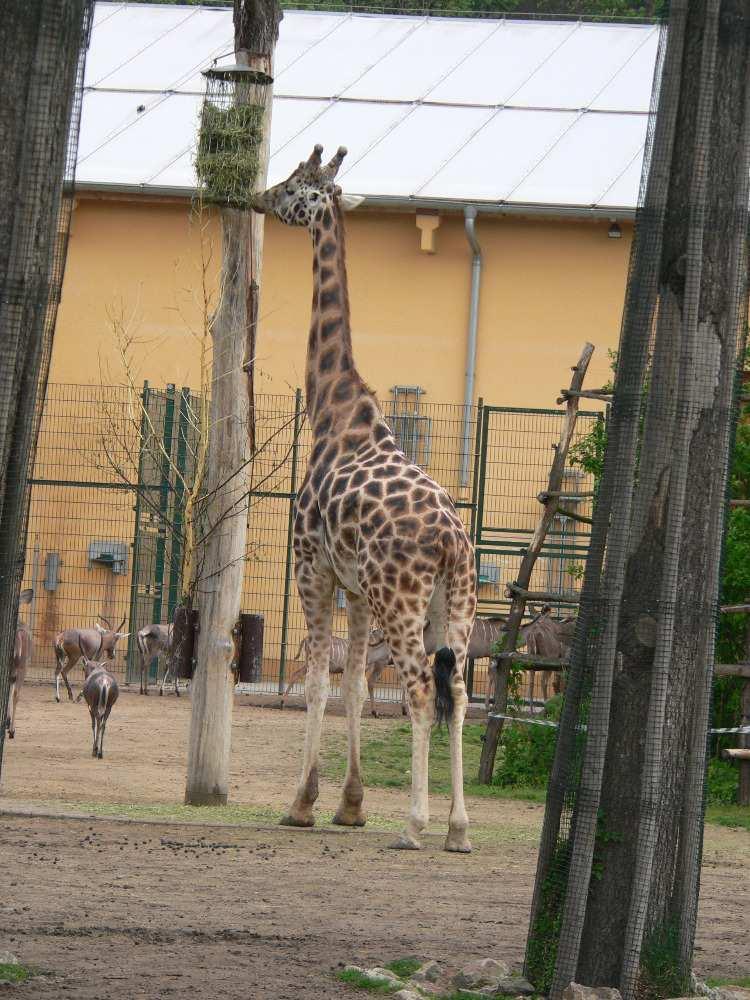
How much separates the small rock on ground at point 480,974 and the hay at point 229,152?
5.79 meters

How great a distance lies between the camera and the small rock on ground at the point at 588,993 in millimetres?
5289

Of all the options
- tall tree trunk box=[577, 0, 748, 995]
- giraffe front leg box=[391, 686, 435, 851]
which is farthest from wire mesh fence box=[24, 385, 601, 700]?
tall tree trunk box=[577, 0, 748, 995]

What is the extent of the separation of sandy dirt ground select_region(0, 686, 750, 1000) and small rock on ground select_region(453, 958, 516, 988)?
37cm

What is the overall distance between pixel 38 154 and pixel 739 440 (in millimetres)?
8858

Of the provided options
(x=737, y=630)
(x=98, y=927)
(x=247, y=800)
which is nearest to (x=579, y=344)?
(x=737, y=630)

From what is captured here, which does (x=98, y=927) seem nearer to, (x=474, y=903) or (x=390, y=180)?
→ (x=474, y=903)

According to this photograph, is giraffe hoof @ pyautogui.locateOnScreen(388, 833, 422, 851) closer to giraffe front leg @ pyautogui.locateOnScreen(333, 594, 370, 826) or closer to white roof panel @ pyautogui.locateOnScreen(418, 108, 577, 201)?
giraffe front leg @ pyautogui.locateOnScreen(333, 594, 370, 826)

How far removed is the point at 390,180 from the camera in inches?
882

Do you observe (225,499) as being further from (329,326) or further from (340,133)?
(340,133)

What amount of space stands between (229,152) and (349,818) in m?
4.10

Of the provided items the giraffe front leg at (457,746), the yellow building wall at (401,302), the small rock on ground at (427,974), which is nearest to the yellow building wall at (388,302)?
the yellow building wall at (401,302)

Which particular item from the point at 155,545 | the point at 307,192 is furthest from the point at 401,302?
the point at 307,192

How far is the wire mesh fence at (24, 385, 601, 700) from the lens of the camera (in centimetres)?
1880

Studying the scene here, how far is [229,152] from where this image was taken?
10.2 m
